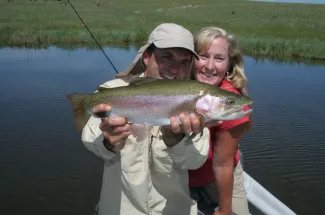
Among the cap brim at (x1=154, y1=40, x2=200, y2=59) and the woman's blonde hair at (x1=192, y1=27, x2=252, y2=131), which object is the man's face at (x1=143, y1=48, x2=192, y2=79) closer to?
the cap brim at (x1=154, y1=40, x2=200, y2=59)

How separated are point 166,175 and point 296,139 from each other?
9011 mm

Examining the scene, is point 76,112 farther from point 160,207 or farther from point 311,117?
point 311,117

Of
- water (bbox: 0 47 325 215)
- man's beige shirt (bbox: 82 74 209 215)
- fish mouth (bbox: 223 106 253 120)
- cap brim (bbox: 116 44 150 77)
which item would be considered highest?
cap brim (bbox: 116 44 150 77)

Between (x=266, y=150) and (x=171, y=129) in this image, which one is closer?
(x=171, y=129)

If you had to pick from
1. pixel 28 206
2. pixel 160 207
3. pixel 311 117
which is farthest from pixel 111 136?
pixel 311 117

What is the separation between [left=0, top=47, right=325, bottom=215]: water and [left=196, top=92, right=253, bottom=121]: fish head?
17.8 ft

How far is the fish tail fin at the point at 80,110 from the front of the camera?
316 centimetres

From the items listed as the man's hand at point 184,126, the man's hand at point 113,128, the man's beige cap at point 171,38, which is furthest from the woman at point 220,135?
the man's hand at point 113,128

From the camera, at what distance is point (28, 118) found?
39.1 feet

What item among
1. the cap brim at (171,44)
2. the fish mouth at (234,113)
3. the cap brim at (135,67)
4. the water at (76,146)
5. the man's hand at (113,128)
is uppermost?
the cap brim at (171,44)

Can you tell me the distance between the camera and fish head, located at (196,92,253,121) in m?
3.06

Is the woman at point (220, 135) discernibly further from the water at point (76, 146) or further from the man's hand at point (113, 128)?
the water at point (76, 146)

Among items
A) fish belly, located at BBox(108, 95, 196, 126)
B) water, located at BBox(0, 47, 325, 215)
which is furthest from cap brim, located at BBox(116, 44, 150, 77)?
water, located at BBox(0, 47, 325, 215)

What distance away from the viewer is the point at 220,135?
11.3ft
